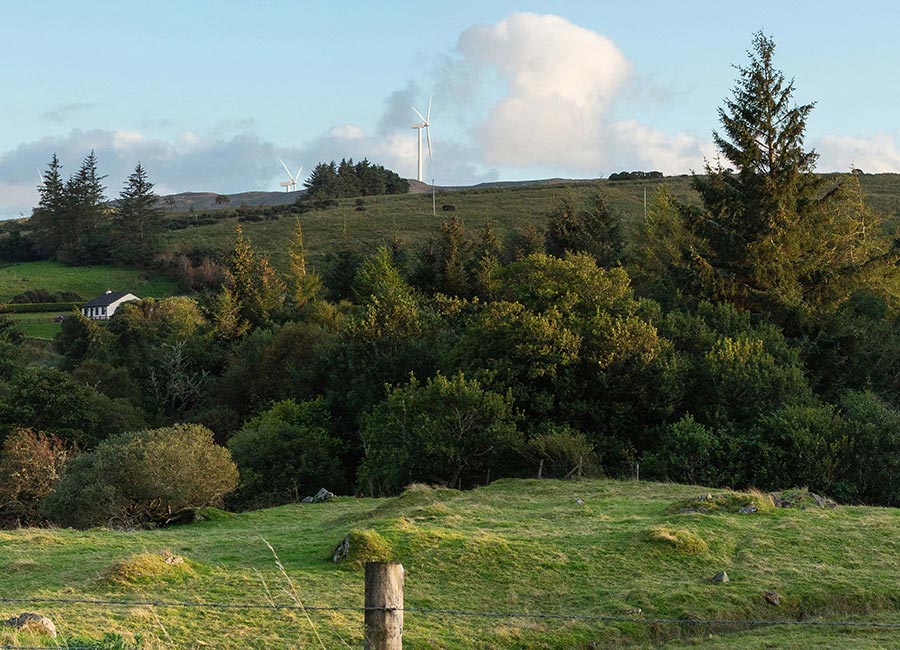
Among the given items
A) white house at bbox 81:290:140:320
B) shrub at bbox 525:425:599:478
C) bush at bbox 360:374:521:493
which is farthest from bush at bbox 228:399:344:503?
white house at bbox 81:290:140:320

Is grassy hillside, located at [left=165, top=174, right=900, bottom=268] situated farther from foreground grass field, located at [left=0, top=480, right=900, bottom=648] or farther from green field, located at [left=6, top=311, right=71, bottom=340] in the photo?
foreground grass field, located at [left=0, top=480, right=900, bottom=648]

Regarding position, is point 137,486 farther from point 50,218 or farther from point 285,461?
point 50,218

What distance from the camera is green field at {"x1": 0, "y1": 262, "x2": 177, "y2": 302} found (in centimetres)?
10050

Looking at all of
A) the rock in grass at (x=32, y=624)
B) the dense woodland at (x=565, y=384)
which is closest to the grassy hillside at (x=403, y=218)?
the dense woodland at (x=565, y=384)

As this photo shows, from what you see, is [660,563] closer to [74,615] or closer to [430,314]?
[74,615]

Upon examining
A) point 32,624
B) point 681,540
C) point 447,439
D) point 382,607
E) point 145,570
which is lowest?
point 447,439

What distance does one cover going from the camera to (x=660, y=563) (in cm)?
1908

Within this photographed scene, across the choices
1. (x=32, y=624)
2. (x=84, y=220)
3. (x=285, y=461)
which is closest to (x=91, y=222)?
(x=84, y=220)

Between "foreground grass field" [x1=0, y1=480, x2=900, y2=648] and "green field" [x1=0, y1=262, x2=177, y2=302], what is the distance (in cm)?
8088

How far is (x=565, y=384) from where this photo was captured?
39.1m

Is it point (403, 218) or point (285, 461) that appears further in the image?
point (403, 218)

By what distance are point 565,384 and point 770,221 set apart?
57.5ft

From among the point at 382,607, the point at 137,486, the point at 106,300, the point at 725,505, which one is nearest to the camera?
the point at 382,607

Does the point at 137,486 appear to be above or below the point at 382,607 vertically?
below
